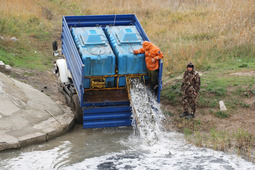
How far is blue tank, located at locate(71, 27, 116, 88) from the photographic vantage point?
816 centimetres

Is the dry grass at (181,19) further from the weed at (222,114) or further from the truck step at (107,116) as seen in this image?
the truck step at (107,116)

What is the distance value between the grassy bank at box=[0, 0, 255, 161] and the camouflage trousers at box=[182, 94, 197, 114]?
0.99ft

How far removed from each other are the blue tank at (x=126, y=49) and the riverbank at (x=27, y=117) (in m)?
1.86

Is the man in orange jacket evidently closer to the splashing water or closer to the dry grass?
the splashing water

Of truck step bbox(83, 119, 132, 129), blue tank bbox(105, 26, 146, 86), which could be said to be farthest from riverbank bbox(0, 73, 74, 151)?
blue tank bbox(105, 26, 146, 86)

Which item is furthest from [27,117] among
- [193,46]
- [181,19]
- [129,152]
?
[181,19]

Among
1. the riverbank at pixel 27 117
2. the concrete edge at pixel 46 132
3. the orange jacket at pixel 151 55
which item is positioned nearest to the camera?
the concrete edge at pixel 46 132

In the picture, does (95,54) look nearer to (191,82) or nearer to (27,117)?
(27,117)

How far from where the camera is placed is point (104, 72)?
8.30 metres

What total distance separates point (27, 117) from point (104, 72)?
2096 millimetres

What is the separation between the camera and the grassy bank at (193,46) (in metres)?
8.79

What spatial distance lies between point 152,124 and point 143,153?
40.7 inches

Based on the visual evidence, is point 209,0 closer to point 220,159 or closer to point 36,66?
point 36,66

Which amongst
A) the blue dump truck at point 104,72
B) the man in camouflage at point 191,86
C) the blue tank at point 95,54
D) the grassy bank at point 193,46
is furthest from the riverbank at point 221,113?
the blue tank at point 95,54
